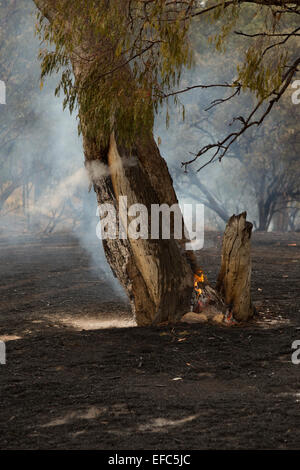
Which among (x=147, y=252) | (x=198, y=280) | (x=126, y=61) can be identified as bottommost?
(x=198, y=280)

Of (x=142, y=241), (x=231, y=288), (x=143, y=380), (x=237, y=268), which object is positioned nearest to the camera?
(x=143, y=380)

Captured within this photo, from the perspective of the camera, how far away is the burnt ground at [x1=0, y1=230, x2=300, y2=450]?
14.7 feet

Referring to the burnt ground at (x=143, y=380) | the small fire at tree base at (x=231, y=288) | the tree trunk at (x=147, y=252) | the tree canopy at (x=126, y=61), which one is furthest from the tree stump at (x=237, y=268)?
the tree canopy at (x=126, y=61)

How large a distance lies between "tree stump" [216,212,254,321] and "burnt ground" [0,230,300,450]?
29 cm

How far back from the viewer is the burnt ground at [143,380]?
14.7 ft

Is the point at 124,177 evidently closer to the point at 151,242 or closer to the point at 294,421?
the point at 151,242

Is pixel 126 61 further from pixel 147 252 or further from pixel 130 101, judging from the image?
pixel 147 252

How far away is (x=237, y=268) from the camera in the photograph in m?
8.38

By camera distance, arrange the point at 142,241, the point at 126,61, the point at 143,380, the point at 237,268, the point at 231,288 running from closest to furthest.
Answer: the point at 143,380 < the point at 126,61 < the point at 142,241 < the point at 237,268 < the point at 231,288

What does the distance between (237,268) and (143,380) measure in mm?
2833

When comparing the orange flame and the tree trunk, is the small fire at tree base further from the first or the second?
the tree trunk

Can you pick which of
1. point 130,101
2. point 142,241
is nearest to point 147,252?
point 142,241

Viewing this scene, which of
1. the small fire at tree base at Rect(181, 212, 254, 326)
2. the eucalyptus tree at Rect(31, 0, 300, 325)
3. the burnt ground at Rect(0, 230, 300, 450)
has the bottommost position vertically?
the burnt ground at Rect(0, 230, 300, 450)

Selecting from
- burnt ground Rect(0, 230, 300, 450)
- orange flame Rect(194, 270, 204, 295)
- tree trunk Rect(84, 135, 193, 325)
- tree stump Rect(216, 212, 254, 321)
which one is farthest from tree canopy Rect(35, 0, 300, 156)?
burnt ground Rect(0, 230, 300, 450)
